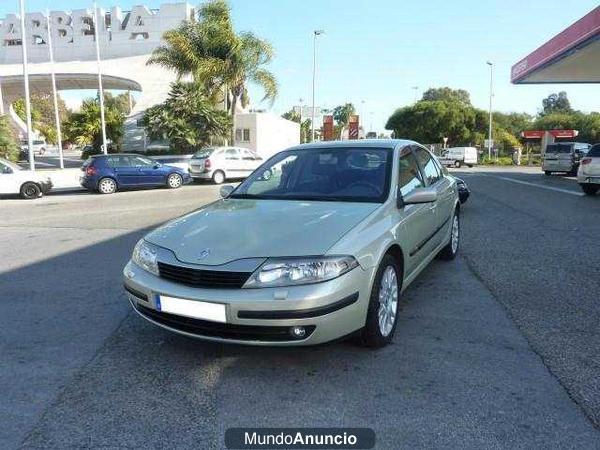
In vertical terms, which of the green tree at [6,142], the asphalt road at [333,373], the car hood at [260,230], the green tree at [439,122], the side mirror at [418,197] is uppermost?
the green tree at [439,122]

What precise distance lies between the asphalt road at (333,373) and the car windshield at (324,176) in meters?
1.20

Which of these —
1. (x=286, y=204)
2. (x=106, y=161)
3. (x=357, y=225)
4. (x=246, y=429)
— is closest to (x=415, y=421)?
(x=246, y=429)

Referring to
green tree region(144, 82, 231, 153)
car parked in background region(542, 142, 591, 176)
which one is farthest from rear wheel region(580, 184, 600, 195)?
green tree region(144, 82, 231, 153)

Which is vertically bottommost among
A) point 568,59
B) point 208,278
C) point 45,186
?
point 45,186

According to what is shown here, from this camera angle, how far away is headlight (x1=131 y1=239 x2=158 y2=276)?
3592 millimetres

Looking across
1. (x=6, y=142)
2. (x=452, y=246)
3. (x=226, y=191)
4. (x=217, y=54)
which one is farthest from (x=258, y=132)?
(x=226, y=191)

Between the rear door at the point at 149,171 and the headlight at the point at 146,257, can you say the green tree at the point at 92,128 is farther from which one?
the headlight at the point at 146,257

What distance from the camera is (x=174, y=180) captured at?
20172mm

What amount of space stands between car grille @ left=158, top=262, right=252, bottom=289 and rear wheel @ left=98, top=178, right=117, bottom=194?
632 inches

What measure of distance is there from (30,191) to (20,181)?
0.45m

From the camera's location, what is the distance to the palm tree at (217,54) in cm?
2703

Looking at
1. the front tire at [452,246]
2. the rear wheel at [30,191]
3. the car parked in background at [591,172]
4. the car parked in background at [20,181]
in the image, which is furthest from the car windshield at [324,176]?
the rear wheel at [30,191]

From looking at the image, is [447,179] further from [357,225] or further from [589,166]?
[589,166]

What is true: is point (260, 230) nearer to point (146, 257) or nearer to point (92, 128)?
point (146, 257)
